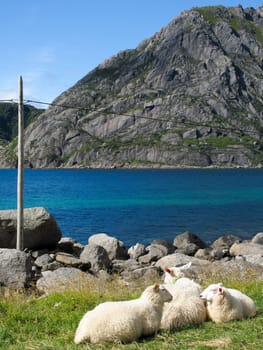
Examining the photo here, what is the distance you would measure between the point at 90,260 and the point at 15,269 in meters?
9.22

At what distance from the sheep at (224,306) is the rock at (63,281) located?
15.5 feet

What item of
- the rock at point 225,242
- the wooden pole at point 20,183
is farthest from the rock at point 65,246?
the rock at point 225,242

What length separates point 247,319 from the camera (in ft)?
35.5

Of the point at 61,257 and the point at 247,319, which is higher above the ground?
the point at 247,319

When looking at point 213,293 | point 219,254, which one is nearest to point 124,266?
point 219,254

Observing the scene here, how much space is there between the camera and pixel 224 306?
35.0 feet

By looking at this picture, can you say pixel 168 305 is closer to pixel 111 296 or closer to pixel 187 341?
pixel 187 341

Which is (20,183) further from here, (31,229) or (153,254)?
(153,254)

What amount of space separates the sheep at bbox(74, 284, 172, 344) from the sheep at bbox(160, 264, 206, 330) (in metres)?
0.24

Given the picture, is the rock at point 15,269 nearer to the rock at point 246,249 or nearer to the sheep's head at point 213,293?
the sheep's head at point 213,293

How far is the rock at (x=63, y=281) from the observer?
1537cm

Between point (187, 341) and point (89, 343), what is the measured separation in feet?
6.48

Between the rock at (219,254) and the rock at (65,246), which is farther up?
the rock at (65,246)

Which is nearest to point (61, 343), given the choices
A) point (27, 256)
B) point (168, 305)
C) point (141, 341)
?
point (141, 341)
